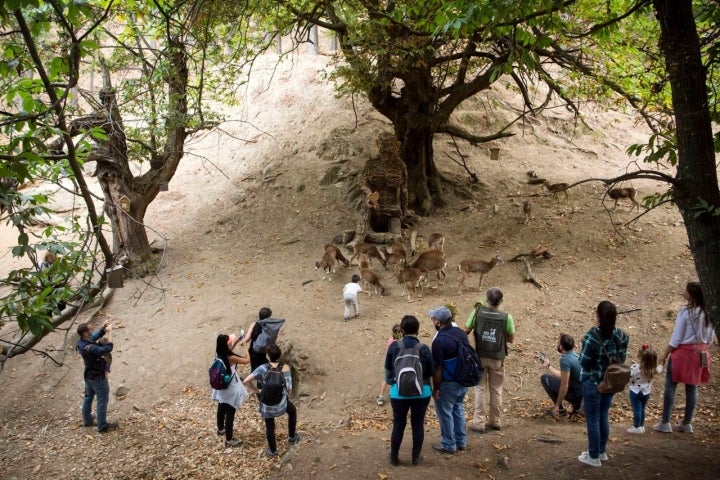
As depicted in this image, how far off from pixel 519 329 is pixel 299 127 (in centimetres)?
1461

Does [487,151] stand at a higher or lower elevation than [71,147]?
higher

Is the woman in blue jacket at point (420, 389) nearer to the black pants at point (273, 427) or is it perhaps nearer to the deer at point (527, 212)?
the black pants at point (273, 427)

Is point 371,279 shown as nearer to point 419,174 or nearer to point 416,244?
point 416,244

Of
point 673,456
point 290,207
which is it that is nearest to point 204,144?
point 290,207

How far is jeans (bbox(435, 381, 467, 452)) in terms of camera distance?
6031 mm

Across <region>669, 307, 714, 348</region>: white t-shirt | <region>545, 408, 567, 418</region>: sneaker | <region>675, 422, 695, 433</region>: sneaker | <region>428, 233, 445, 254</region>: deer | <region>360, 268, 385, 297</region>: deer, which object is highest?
<region>428, 233, 445, 254</region>: deer

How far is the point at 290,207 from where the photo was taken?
17703 mm

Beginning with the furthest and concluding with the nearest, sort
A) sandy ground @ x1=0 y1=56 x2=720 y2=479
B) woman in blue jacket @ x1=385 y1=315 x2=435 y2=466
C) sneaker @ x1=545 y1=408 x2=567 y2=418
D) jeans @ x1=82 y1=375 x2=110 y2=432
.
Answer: jeans @ x1=82 y1=375 x2=110 y2=432
sneaker @ x1=545 y1=408 x2=567 y2=418
sandy ground @ x1=0 y1=56 x2=720 y2=479
woman in blue jacket @ x1=385 y1=315 x2=435 y2=466

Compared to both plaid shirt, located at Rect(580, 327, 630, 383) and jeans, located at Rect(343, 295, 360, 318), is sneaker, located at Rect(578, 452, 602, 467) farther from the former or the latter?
jeans, located at Rect(343, 295, 360, 318)

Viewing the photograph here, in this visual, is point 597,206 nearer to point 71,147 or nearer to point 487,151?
point 487,151

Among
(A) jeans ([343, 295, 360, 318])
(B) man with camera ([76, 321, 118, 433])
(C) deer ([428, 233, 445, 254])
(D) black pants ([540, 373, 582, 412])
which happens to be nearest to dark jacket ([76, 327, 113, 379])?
(B) man with camera ([76, 321, 118, 433])

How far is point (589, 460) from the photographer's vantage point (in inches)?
223

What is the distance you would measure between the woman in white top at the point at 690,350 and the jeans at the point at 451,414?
2.61 meters

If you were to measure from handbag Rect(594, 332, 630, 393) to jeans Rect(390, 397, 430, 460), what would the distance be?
1844 mm
